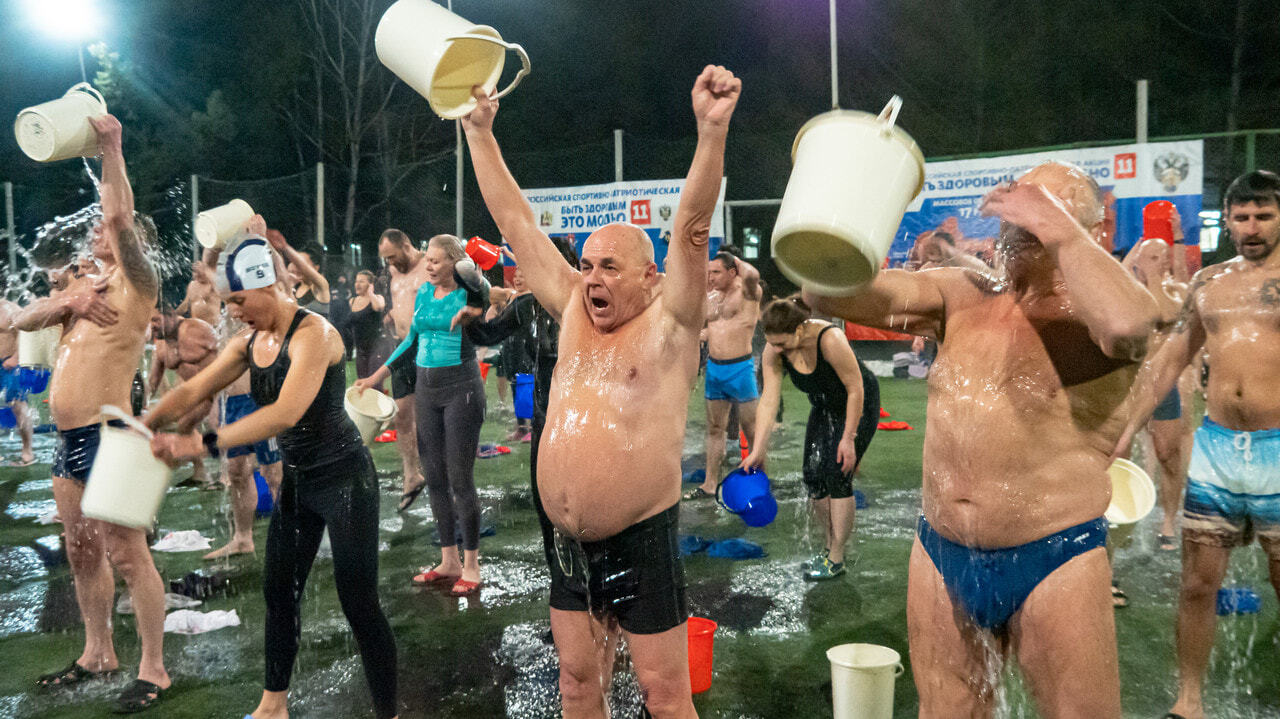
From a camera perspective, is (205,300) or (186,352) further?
(205,300)

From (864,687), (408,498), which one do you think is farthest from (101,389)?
(864,687)

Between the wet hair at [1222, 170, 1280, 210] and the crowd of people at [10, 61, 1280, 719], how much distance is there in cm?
1

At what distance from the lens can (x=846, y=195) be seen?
6.72 feet

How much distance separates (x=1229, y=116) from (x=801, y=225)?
73.0 feet

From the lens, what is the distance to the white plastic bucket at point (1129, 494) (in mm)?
4074

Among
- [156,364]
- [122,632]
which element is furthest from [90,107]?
[156,364]

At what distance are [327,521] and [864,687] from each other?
2235mm

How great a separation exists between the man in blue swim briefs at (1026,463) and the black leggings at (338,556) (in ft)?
6.92

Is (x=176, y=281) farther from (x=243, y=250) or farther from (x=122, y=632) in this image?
(x=243, y=250)

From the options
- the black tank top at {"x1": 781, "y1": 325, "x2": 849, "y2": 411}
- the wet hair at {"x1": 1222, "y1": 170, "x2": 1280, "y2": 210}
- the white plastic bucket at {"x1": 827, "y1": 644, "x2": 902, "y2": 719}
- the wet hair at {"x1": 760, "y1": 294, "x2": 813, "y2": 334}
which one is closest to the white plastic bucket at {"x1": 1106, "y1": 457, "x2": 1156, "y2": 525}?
the wet hair at {"x1": 1222, "y1": 170, "x2": 1280, "y2": 210}

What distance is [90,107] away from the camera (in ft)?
15.5

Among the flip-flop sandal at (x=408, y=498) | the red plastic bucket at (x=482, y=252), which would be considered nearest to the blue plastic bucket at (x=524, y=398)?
the flip-flop sandal at (x=408, y=498)

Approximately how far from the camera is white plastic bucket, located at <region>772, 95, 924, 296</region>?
2.04 meters

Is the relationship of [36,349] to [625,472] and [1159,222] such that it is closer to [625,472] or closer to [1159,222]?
[625,472]
